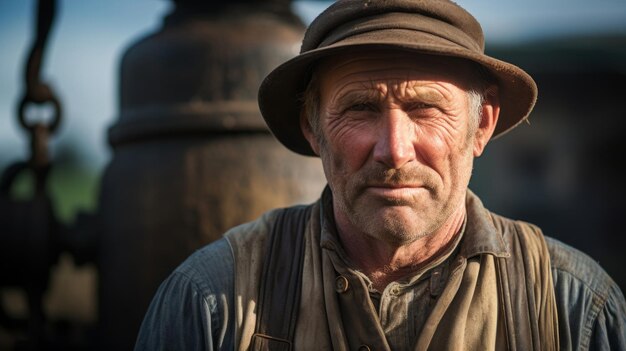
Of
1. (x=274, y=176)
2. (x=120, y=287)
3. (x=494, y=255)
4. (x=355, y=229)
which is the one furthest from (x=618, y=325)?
(x=120, y=287)

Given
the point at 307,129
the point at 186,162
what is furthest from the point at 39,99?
the point at 307,129

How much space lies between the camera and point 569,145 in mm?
12602

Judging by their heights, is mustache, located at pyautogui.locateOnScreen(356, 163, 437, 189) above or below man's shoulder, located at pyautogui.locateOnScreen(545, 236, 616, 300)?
above

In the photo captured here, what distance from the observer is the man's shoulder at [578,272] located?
2143 millimetres

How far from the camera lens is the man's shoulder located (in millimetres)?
2143

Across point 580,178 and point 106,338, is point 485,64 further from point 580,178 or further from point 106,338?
point 580,178

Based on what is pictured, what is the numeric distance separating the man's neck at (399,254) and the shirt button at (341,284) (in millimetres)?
131

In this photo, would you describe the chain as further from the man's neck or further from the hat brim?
the man's neck

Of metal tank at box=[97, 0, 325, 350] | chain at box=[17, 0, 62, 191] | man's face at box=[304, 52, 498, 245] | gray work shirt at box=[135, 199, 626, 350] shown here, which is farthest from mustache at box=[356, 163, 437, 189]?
chain at box=[17, 0, 62, 191]

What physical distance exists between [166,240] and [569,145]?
10966 mm

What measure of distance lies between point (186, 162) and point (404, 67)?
156 cm

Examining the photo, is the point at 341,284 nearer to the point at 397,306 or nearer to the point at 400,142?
the point at 397,306

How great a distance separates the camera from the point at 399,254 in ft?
7.19

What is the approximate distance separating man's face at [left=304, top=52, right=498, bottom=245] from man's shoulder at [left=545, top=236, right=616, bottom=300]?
40cm
